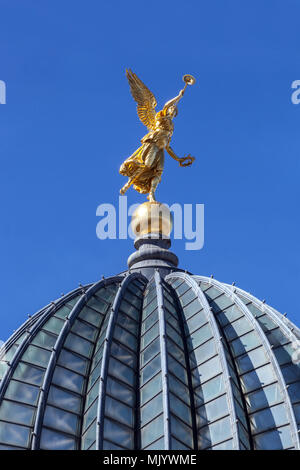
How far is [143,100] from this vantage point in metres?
59.4

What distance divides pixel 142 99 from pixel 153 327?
18.4m

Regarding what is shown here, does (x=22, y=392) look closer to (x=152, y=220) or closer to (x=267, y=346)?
(x=267, y=346)

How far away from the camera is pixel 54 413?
4156cm

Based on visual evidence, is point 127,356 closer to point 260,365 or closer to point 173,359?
point 173,359

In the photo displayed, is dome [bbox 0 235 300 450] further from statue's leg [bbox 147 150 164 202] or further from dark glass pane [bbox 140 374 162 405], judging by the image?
statue's leg [bbox 147 150 164 202]

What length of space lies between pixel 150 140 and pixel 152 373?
20312 mm

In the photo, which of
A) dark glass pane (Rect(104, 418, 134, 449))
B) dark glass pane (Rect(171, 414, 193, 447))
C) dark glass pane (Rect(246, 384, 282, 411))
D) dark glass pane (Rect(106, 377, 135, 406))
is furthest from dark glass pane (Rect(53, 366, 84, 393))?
dark glass pane (Rect(246, 384, 282, 411))

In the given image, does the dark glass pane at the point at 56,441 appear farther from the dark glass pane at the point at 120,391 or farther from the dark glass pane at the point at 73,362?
the dark glass pane at the point at 73,362

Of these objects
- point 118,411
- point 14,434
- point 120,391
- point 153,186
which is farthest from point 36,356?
point 153,186

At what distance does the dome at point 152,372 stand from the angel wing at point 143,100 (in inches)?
494

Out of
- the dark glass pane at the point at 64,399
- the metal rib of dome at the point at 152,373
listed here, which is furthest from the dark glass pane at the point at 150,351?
the dark glass pane at the point at 64,399

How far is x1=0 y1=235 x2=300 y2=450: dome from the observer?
4041cm

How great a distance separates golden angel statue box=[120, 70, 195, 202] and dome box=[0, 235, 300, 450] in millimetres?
9903
